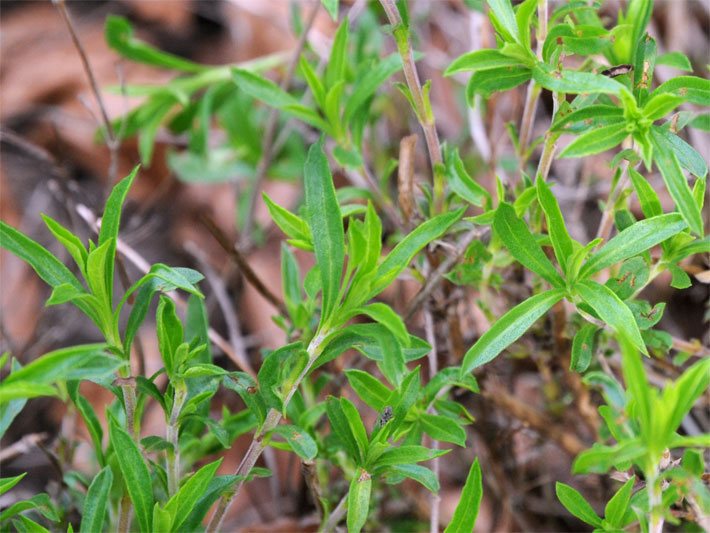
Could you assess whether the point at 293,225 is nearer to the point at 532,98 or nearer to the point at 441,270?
the point at 441,270

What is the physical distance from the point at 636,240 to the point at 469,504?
14.4 inches

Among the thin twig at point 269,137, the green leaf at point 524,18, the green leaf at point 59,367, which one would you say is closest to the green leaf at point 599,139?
the green leaf at point 524,18

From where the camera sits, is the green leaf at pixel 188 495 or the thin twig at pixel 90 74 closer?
the green leaf at pixel 188 495

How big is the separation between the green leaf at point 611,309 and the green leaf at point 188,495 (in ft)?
1.50

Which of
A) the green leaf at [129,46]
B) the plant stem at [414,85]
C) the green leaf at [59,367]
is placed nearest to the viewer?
the green leaf at [59,367]

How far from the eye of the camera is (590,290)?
85cm

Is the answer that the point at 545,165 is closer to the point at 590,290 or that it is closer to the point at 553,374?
the point at 590,290

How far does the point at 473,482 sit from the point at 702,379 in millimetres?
289

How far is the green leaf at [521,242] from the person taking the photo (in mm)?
872

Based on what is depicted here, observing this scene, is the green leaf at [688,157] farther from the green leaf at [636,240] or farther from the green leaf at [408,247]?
the green leaf at [408,247]

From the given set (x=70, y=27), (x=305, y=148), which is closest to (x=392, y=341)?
(x=70, y=27)

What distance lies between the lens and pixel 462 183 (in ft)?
3.60

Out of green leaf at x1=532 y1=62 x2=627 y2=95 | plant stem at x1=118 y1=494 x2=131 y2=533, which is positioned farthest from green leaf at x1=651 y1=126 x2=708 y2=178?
plant stem at x1=118 y1=494 x2=131 y2=533

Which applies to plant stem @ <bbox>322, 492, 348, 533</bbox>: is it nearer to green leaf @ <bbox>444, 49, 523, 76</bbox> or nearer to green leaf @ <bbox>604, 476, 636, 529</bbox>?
green leaf @ <bbox>604, 476, 636, 529</bbox>
